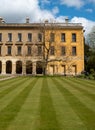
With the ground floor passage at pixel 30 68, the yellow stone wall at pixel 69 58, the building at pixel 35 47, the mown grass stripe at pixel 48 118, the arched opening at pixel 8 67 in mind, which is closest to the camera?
the mown grass stripe at pixel 48 118

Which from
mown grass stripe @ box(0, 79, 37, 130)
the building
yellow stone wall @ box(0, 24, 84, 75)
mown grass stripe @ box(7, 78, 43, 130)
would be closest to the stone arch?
the building

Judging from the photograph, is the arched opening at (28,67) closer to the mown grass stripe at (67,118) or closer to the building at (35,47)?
the building at (35,47)

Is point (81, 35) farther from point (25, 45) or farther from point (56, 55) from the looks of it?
point (25, 45)

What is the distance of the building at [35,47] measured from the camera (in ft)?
293

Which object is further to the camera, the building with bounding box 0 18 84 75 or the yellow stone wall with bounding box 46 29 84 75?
the building with bounding box 0 18 84 75

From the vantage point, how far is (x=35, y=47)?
8906 centimetres

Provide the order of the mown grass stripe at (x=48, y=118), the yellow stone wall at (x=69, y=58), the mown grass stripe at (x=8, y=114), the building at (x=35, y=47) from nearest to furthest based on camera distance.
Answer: the mown grass stripe at (x=48, y=118) < the mown grass stripe at (x=8, y=114) < the yellow stone wall at (x=69, y=58) < the building at (x=35, y=47)

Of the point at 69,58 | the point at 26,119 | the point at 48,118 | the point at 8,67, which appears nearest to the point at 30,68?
the point at 8,67

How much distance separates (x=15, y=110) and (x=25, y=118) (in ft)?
6.30

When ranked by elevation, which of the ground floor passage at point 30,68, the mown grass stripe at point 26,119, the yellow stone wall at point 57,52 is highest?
the yellow stone wall at point 57,52

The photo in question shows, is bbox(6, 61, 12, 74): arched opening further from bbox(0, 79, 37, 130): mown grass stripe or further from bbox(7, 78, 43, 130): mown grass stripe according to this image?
bbox(7, 78, 43, 130): mown grass stripe

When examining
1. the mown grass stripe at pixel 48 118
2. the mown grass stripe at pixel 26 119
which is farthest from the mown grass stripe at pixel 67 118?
the mown grass stripe at pixel 26 119

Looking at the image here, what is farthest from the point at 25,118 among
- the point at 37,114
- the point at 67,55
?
the point at 67,55

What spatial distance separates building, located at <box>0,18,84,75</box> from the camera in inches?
3519
